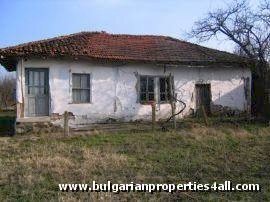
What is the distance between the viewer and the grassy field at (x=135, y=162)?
8.28 meters

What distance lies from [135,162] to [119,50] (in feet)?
33.2

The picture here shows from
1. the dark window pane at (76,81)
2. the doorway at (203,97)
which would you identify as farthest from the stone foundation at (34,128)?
the doorway at (203,97)

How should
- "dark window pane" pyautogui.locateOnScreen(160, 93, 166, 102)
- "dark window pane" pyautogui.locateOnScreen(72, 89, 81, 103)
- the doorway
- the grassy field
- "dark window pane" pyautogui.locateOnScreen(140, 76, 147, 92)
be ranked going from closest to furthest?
the grassy field, "dark window pane" pyautogui.locateOnScreen(72, 89, 81, 103), "dark window pane" pyautogui.locateOnScreen(140, 76, 147, 92), "dark window pane" pyautogui.locateOnScreen(160, 93, 166, 102), the doorway

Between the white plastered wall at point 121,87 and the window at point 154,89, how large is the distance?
0.28m

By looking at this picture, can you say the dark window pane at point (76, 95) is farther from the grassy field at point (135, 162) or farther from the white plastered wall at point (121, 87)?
the grassy field at point (135, 162)

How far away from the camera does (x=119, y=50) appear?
20531mm

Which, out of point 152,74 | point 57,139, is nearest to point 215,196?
point 57,139

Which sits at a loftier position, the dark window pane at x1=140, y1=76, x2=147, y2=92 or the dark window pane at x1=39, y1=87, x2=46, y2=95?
the dark window pane at x1=140, y1=76, x2=147, y2=92

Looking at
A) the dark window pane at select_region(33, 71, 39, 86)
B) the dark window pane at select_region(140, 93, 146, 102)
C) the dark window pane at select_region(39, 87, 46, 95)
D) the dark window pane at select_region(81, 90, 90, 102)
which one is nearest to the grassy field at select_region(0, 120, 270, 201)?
the dark window pane at select_region(39, 87, 46, 95)

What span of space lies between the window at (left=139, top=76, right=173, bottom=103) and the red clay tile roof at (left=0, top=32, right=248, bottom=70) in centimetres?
93

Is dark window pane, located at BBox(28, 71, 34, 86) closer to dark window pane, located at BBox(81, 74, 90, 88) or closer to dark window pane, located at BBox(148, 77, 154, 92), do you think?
dark window pane, located at BBox(81, 74, 90, 88)

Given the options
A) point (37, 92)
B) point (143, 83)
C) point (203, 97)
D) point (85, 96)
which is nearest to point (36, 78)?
point (37, 92)

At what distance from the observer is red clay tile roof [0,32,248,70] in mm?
18000

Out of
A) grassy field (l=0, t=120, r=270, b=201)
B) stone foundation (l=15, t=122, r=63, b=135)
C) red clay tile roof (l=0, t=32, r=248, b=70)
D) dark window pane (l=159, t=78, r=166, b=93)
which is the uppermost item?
red clay tile roof (l=0, t=32, r=248, b=70)
